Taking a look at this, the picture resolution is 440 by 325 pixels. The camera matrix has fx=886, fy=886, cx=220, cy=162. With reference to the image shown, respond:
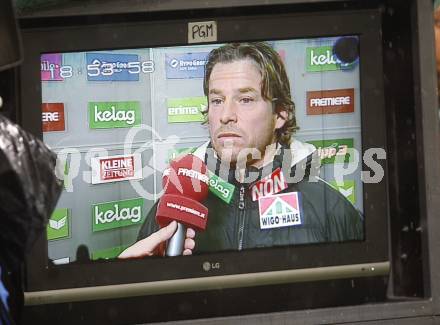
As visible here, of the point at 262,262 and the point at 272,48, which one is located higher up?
the point at 272,48

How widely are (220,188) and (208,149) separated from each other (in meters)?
0.21

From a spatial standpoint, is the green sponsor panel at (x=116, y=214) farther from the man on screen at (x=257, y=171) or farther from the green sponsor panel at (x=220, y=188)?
the green sponsor panel at (x=220, y=188)

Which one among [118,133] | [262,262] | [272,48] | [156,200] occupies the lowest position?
[262,262]

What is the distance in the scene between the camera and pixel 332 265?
4523mm

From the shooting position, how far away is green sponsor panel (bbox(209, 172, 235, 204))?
4453 millimetres

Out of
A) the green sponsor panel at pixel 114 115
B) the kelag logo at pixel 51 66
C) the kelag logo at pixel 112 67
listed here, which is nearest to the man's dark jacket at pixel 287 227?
the green sponsor panel at pixel 114 115

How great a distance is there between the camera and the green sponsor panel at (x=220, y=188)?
445 centimetres

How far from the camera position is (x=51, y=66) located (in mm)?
4270

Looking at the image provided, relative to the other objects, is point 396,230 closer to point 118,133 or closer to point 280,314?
point 280,314

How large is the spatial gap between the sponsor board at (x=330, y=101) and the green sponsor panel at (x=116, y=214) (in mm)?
992

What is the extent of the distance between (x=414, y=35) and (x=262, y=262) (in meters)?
1.39

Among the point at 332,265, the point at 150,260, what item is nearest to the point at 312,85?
the point at 332,265

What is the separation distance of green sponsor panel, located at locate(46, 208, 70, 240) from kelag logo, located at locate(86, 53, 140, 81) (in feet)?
2.20

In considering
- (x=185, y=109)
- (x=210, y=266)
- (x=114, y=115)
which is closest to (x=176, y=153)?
(x=185, y=109)
